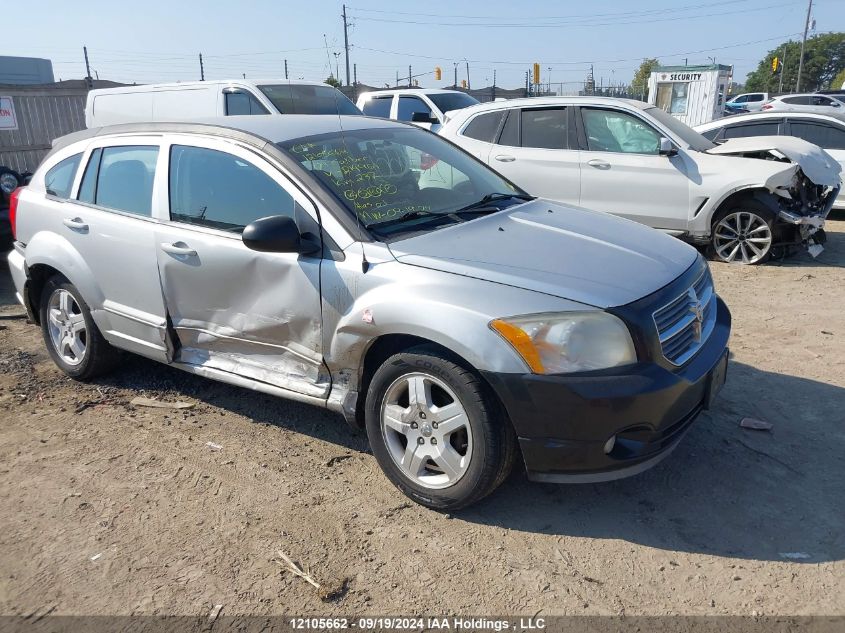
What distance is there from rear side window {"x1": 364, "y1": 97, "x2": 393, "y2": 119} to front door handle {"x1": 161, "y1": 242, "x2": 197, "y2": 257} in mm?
9826

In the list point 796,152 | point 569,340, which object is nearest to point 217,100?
point 796,152

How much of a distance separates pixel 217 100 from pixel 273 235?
6.84 meters

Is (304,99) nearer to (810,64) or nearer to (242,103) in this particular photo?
(242,103)

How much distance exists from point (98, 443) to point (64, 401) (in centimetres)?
77

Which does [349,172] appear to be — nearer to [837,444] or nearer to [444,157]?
[444,157]

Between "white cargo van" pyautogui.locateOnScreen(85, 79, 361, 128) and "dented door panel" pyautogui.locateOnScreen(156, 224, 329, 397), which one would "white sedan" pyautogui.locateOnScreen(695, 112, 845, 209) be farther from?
"dented door panel" pyautogui.locateOnScreen(156, 224, 329, 397)

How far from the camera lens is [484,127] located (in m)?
8.61

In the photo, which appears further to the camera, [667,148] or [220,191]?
[667,148]

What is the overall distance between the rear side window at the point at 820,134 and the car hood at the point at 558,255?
6.68 meters

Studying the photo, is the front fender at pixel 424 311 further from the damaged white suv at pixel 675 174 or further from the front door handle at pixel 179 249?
the damaged white suv at pixel 675 174

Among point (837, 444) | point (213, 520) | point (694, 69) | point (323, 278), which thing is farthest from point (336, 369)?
point (694, 69)

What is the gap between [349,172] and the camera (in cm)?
362

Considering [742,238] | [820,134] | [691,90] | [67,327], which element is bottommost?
[742,238]

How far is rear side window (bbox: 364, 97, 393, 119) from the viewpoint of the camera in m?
13.1
